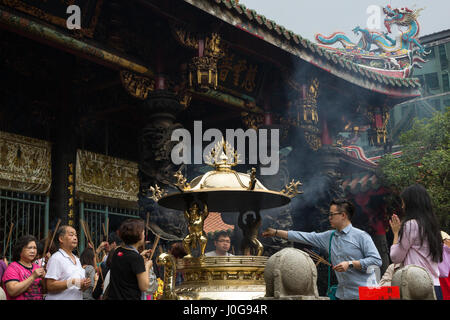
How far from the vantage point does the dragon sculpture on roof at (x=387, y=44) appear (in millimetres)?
16297

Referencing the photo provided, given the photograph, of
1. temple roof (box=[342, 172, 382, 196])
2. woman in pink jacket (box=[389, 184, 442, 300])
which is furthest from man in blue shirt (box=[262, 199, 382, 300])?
temple roof (box=[342, 172, 382, 196])

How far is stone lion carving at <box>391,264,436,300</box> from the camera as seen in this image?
3.58m

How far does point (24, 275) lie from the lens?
4.82 meters

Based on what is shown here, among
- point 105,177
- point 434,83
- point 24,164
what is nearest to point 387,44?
point 434,83

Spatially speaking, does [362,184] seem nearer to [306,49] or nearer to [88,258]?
[306,49]

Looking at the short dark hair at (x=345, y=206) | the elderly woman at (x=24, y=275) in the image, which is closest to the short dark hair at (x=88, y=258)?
the elderly woman at (x=24, y=275)

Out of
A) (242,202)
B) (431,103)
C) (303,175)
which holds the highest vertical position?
(431,103)

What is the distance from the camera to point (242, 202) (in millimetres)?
5320

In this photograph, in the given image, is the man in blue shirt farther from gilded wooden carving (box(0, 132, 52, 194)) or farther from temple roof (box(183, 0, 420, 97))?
gilded wooden carving (box(0, 132, 52, 194))

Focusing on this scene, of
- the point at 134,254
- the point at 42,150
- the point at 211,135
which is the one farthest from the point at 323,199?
the point at 134,254

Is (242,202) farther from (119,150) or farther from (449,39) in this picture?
(449,39)

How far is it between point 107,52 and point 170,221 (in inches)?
86.7

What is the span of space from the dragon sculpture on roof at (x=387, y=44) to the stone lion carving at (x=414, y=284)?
481 inches

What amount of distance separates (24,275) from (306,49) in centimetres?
573
